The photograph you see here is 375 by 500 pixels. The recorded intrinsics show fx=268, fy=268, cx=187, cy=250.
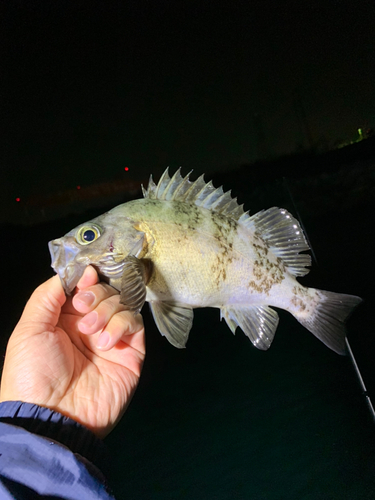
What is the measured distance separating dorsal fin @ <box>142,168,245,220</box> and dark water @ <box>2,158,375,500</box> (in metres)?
1.99

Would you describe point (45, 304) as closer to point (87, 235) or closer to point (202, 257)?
point (87, 235)

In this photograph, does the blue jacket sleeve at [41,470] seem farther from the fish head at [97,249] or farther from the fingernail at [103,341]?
the fish head at [97,249]

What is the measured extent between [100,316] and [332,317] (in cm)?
125

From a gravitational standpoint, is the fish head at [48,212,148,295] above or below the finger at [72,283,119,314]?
above

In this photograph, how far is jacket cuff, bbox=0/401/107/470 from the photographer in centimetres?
90

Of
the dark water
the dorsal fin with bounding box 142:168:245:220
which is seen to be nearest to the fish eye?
the dorsal fin with bounding box 142:168:245:220

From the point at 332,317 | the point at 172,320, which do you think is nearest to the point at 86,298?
the point at 172,320

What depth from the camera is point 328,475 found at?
2855mm

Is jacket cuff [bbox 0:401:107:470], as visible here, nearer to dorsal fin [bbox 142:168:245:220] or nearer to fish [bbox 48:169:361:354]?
fish [bbox 48:169:361:354]

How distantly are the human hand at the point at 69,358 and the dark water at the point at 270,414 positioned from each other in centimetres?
119

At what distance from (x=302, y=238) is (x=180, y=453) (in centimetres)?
359

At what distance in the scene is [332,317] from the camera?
1512 millimetres

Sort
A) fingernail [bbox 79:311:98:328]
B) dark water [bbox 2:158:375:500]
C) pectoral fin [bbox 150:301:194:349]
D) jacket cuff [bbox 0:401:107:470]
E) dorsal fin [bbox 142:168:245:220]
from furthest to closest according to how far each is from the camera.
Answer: dark water [bbox 2:158:375:500] → dorsal fin [bbox 142:168:245:220] → pectoral fin [bbox 150:301:194:349] → fingernail [bbox 79:311:98:328] → jacket cuff [bbox 0:401:107:470]

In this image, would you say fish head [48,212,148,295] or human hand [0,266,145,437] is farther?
fish head [48,212,148,295]
